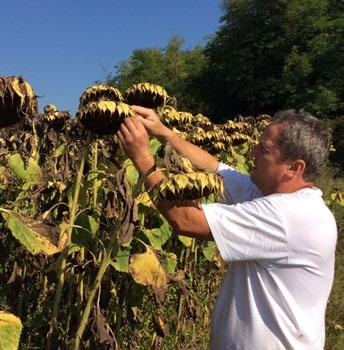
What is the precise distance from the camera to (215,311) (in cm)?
187

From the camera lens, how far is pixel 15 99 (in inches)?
50.4

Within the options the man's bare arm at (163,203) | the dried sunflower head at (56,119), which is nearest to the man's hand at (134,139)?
the man's bare arm at (163,203)

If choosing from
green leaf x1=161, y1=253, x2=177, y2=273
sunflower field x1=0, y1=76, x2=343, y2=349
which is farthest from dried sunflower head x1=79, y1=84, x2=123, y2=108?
green leaf x1=161, y1=253, x2=177, y2=273

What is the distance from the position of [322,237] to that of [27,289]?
1507 millimetres

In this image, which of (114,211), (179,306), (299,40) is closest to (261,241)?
(114,211)

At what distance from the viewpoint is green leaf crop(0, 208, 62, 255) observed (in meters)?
1.48

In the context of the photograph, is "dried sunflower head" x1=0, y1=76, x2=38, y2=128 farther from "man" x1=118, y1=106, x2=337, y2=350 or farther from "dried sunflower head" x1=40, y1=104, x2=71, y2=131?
"dried sunflower head" x1=40, y1=104, x2=71, y2=131

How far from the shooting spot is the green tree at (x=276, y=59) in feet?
86.8

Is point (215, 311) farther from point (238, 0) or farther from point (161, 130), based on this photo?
point (238, 0)

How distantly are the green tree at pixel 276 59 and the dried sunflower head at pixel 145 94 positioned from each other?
23.8 meters

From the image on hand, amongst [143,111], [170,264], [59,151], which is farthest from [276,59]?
[143,111]

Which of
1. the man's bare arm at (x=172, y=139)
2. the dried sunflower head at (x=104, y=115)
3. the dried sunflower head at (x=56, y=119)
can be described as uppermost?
the dried sunflower head at (x=56, y=119)

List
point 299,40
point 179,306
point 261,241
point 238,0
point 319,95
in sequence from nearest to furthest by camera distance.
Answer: point 261,241, point 179,306, point 319,95, point 299,40, point 238,0

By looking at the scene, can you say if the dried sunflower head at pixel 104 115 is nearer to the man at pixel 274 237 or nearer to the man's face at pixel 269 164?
the man at pixel 274 237
